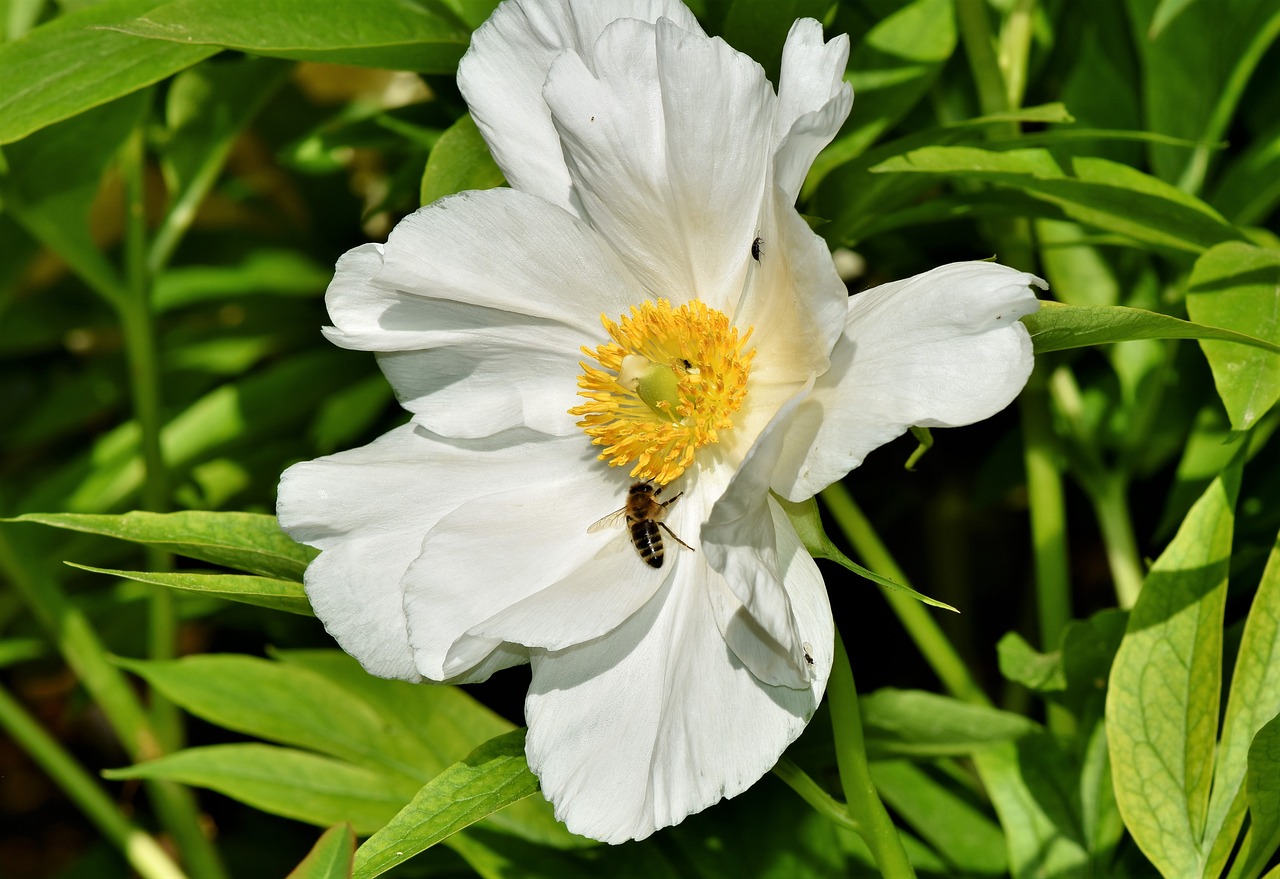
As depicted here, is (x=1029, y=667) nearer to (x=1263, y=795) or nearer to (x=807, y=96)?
(x=1263, y=795)

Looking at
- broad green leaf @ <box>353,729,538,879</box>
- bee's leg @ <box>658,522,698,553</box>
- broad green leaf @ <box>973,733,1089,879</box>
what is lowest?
broad green leaf @ <box>973,733,1089,879</box>

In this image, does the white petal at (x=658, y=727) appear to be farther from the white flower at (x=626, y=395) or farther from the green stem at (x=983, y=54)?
the green stem at (x=983, y=54)

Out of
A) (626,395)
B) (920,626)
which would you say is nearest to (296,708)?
(626,395)

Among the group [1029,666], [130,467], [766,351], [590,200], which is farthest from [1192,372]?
[130,467]

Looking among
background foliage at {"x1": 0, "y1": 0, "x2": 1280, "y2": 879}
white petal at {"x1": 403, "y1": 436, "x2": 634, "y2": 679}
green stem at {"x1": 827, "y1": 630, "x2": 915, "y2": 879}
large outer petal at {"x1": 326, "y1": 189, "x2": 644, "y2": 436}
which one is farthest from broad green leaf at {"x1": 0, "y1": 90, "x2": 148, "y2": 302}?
green stem at {"x1": 827, "y1": 630, "x2": 915, "y2": 879}

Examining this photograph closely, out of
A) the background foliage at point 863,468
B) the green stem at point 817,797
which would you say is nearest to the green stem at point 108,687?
the background foliage at point 863,468

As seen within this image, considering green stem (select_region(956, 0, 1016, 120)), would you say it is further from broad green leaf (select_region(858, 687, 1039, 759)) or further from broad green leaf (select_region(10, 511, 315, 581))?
broad green leaf (select_region(10, 511, 315, 581))

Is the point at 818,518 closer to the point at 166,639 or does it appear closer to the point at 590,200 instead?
the point at 590,200
